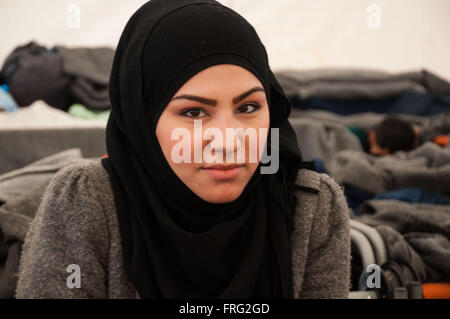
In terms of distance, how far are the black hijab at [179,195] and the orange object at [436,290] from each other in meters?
0.42

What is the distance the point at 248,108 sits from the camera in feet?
2.31

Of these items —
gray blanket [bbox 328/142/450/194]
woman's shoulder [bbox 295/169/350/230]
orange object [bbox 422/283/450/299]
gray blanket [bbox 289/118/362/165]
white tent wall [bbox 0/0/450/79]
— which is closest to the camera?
woman's shoulder [bbox 295/169/350/230]

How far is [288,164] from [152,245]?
0.29 metres

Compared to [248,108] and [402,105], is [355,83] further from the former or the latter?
[248,108]

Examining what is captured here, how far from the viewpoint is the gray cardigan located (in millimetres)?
695

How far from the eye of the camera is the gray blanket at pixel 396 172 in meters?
1.55

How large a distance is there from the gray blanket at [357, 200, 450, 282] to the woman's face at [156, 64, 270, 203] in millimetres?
549

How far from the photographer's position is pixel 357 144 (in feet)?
6.89

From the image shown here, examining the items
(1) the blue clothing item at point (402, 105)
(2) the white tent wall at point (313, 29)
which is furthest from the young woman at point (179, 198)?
(1) the blue clothing item at point (402, 105)

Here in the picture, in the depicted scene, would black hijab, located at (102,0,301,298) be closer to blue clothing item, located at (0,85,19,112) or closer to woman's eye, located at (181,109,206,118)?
woman's eye, located at (181,109,206,118)

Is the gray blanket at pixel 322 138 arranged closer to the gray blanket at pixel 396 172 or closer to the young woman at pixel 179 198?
the gray blanket at pixel 396 172

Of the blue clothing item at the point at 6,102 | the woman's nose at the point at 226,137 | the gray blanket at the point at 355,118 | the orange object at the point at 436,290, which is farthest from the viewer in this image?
the gray blanket at the point at 355,118

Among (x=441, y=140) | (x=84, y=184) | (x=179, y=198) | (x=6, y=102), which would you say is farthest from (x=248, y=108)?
(x=441, y=140)
